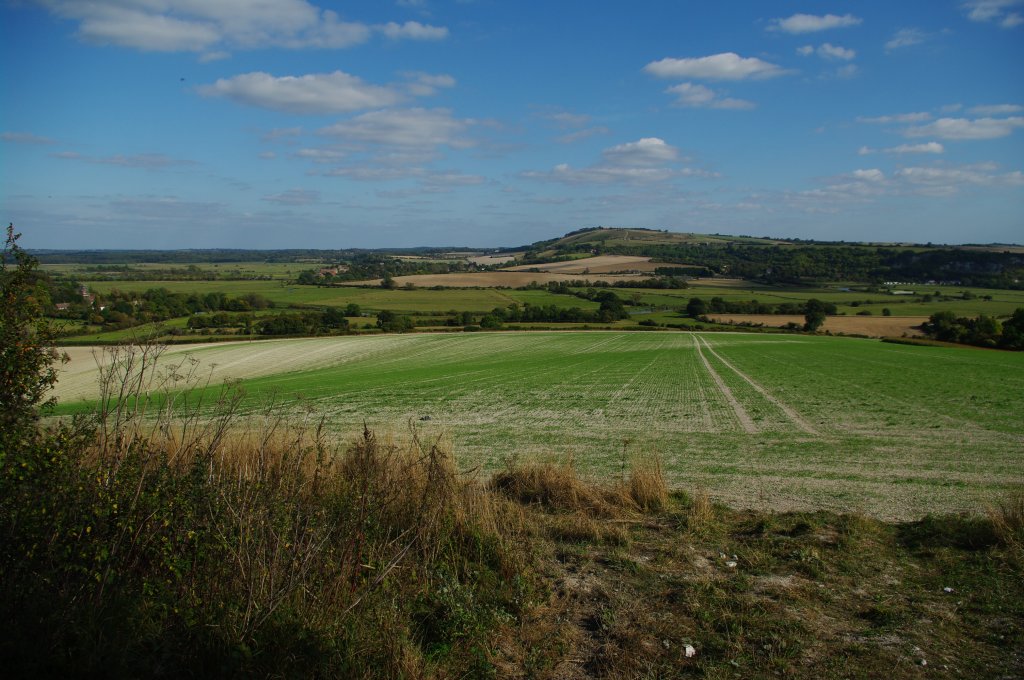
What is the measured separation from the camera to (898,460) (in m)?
15.3

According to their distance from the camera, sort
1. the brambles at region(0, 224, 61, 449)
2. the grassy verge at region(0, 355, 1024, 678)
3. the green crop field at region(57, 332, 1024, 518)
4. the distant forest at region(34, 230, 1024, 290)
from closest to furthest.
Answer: the grassy verge at region(0, 355, 1024, 678) → the brambles at region(0, 224, 61, 449) → the green crop field at region(57, 332, 1024, 518) → the distant forest at region(34, 230, 1024, 290)

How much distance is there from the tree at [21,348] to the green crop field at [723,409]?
475cm

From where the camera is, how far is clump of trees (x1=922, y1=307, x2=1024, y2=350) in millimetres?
60625

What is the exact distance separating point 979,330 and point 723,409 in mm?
59819

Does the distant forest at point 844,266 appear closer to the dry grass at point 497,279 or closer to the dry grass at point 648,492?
the dry grass at point 497,279

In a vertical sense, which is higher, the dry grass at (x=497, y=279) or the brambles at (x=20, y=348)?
the dry grass at (x=497, y=279)

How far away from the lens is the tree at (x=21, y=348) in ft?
18.3

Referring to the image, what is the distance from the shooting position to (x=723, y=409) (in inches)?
993

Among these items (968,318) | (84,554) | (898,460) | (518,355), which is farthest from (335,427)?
(968,318)

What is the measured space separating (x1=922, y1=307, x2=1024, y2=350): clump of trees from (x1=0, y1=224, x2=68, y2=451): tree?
255 ft

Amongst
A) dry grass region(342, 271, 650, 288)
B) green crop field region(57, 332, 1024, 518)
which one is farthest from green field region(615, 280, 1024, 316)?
green crop field region(57, 332, 1024, 518)

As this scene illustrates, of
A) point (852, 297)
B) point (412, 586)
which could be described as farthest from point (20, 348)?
point (852, 297)

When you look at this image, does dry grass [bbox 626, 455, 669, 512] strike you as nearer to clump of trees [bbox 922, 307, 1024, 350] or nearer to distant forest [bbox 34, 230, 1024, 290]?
clump of trees [bbox 922, 307, 1024, 350]

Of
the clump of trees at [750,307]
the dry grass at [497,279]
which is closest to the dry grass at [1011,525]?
the clump of trees at [750,307]
